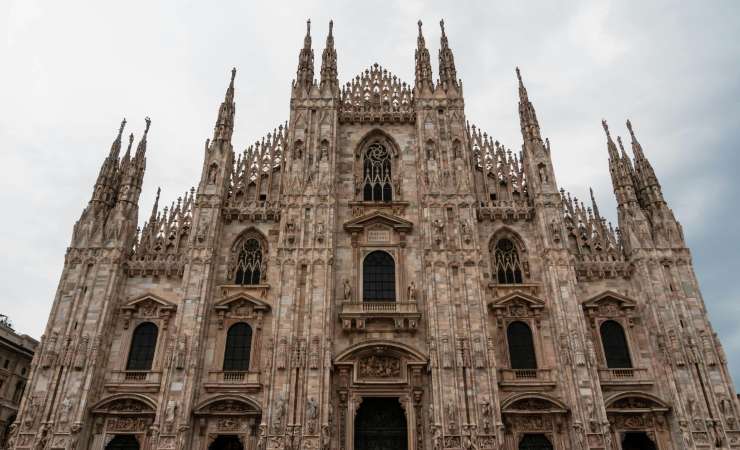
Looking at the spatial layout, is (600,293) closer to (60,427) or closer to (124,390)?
(124,390)

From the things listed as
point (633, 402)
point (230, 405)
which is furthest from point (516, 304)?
point (230, 405)

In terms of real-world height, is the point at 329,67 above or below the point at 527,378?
above

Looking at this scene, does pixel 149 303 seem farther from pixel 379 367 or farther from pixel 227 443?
pixel 379 367

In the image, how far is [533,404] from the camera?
2180 centimetres

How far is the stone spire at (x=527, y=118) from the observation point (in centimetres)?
2797

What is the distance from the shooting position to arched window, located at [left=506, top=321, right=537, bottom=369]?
23.0m

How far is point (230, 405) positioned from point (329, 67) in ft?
61.3

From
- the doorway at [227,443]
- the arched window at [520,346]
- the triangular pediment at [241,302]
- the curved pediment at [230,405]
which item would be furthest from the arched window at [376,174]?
the doorway at [227,443]

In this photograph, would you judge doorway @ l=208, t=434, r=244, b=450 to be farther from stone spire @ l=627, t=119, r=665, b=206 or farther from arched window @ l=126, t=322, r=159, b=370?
stone spire @ l=627, t=119, r=665, b=206

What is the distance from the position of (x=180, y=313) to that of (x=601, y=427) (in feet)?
57.6

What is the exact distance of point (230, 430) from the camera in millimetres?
21500

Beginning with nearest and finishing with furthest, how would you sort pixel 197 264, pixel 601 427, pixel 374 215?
pixel 601 427, pixel 197 264, pixel 374 215

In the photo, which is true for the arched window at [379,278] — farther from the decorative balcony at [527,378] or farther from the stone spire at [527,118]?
the stone spire at [527,118]

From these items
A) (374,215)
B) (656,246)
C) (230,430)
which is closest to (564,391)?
(656,246)
